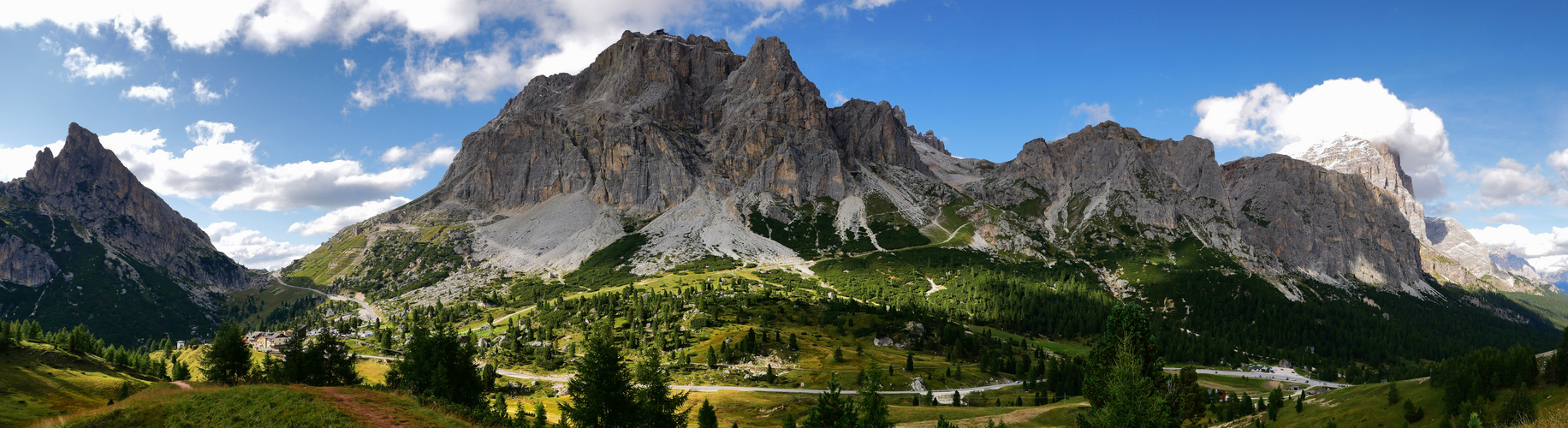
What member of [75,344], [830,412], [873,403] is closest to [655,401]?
[830,412]

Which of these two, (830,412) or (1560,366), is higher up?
(1560,366)

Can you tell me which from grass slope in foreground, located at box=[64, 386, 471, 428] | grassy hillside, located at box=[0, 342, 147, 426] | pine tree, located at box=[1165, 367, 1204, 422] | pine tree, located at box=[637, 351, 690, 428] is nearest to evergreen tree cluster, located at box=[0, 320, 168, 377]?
grassy hillside, located at box=[0, 342, 147, 426]

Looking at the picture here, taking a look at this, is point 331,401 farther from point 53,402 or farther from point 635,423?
point 53,402

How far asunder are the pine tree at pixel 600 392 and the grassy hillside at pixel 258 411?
12.9 metres

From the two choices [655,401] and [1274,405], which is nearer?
[655,401]

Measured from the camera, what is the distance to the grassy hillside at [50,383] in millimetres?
55559

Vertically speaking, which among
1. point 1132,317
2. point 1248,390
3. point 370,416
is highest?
point 1132,317

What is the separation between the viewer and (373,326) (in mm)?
199125

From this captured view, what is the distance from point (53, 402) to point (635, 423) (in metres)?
55.6

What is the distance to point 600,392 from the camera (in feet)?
168

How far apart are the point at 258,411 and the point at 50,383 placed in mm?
54128

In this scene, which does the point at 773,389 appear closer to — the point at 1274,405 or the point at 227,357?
the point at 227,357

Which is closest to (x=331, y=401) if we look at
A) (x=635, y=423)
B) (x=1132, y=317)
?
(x=635, y=423)

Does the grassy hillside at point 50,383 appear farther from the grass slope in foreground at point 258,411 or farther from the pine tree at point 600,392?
the pine tree at point 600,392
